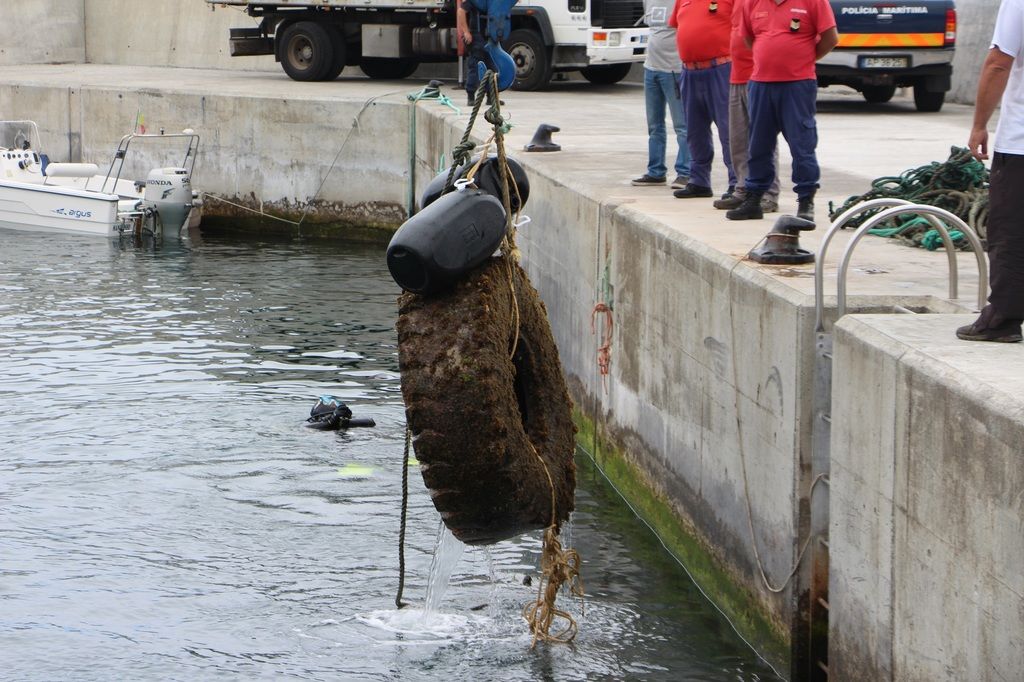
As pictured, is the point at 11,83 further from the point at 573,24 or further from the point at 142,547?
the point at 142,547

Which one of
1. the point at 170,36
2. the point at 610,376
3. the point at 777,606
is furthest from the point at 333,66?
the point at 777,606

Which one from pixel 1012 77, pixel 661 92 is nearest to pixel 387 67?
pixel 661 92

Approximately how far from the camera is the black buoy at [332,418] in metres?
10.4

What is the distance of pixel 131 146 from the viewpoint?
21.2 metres

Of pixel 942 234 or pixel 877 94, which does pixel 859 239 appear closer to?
pixel 942 234

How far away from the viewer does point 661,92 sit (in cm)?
1045

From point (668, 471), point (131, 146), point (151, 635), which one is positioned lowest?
point (151, 635)

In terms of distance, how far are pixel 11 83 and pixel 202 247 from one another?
596 centimetres

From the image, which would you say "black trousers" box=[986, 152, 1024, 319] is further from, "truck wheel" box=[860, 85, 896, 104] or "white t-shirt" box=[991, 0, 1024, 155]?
"truck wheel" box=[860, 85, 896, 104]

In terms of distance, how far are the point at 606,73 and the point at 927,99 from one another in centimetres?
611

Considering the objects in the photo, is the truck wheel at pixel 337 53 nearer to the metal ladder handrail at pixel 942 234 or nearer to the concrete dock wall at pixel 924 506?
the metal ladder handrail at pixel 942 234

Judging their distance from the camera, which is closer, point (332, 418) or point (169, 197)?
point (332, 418)

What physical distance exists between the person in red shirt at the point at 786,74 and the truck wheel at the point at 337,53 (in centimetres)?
1429

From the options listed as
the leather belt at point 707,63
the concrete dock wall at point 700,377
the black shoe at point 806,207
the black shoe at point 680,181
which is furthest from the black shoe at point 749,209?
the black shoe at point 680,181
